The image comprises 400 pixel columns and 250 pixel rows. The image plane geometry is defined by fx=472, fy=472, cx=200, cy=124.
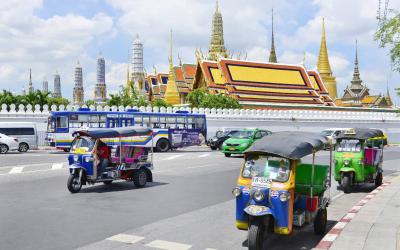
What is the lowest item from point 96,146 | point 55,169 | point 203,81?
point 55,169

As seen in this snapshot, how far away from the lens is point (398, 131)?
51.3 metres

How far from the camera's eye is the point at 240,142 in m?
27.3

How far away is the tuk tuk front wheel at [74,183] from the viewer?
44.7 feet

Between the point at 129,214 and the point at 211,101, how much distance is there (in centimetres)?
4199

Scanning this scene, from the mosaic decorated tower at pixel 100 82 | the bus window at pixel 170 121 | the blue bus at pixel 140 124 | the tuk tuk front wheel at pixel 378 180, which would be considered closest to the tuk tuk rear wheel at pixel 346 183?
the tuk tuk front wheel at pixel 378 180

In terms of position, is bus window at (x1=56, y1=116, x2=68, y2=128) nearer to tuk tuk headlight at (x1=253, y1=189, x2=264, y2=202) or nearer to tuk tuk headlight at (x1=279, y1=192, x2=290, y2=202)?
tuk tuk headlight at (x1=253, y1=189, x2=264, y2=202)

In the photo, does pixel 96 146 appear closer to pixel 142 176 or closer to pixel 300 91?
pixel 142 176

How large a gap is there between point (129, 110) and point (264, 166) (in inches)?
1033

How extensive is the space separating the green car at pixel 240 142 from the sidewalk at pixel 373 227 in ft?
45.4

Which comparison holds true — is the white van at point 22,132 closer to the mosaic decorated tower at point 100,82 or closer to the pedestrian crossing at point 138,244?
the pedestrian crossing at point 138,244

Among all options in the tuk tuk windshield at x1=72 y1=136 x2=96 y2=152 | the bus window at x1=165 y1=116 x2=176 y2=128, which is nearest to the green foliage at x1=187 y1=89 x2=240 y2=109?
the bus window at x1=165 y1=116 x2=176 y2=128

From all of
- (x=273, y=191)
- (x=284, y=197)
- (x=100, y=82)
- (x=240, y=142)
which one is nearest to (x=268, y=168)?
(x=273, y=191)

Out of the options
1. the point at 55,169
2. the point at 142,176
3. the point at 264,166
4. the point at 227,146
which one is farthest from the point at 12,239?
the point at 227,146

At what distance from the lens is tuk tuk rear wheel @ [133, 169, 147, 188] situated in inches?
593
